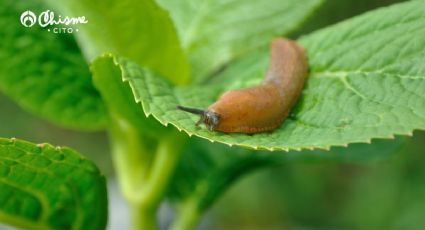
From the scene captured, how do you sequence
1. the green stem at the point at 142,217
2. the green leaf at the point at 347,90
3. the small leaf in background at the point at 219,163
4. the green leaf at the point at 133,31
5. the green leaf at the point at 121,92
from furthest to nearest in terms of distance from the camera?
the small leaf in background at the point at 219,163 → the green stem at the point at 142,217 → the green leaf at the point at 133,31 → the green leaf at the point at 121,92 → the green leaf at the point at 347,90

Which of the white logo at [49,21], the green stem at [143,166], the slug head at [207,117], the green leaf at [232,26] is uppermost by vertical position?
the white logo at [49,21]

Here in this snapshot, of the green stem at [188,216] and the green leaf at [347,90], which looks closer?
the green leaf at [347,90]

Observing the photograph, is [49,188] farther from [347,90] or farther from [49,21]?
[347,90]

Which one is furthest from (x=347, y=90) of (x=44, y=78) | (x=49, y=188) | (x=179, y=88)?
(x=44, y=78)

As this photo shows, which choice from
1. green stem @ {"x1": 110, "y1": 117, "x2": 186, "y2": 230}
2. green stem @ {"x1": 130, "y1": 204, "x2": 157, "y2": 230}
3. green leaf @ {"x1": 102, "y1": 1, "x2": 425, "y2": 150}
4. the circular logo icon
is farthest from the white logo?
green stem @ {"x1": 130, "y1": 204, "x2": 157, "y2": 230}

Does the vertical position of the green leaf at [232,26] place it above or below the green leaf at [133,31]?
below

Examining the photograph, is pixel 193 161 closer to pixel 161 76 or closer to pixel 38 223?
pixel 161 76

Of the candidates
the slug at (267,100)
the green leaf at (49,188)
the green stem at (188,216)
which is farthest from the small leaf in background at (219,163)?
the green leaf at (49,188)

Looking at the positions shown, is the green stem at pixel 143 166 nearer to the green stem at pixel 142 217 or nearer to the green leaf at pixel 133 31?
the green stem at pixel 142 217
